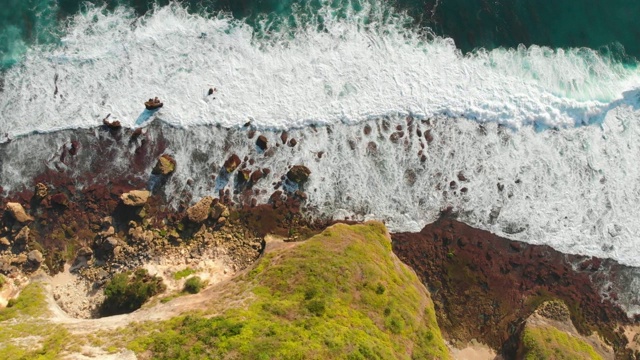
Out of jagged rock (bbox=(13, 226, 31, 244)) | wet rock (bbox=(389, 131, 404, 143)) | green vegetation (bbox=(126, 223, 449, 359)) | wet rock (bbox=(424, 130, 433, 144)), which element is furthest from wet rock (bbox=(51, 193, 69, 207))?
wet rock (bbox=(424, 130, 433, 144))

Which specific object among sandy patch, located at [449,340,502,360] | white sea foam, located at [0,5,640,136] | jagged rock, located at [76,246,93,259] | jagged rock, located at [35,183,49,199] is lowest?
sandy patch, located at [449,340,502,360]

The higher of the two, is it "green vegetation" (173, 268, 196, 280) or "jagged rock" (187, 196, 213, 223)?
"jagged rock" (187, 196, 213, 223)

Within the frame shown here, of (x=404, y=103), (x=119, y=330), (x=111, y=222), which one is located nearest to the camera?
(x=119, y=330)

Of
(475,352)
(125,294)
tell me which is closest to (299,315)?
(125,294)

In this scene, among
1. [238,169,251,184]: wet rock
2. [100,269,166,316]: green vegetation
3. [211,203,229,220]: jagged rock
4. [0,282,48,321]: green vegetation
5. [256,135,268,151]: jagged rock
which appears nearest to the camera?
[0,282,48,321]: green vegetation

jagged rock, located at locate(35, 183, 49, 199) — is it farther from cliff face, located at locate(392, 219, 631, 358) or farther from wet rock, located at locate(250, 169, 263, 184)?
cliff face, located at locate(392, 219, 631, 358)

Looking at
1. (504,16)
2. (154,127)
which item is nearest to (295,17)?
(154,127)

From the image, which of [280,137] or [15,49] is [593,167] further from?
[15,49]

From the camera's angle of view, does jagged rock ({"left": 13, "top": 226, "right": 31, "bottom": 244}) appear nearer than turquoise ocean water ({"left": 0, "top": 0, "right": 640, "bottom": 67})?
Yes
